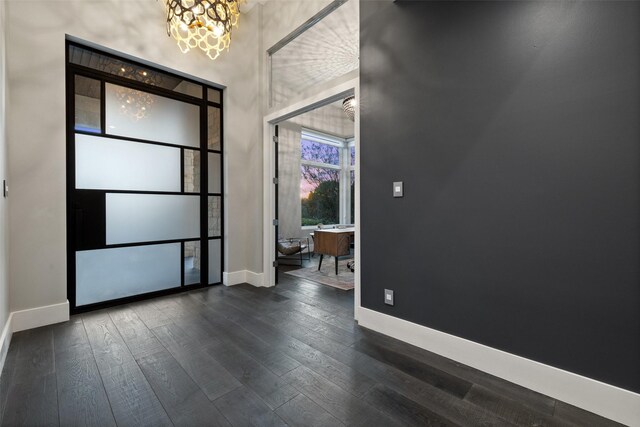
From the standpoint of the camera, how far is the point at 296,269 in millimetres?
5156

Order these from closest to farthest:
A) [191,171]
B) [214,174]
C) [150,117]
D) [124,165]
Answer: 1. [124,165]
2. [150,117]
3. [191,171]
4. [214,174]

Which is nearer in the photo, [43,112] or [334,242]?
[43,112]

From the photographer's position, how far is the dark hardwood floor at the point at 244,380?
1.49 meters

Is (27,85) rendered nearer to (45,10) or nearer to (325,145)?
(45,10)

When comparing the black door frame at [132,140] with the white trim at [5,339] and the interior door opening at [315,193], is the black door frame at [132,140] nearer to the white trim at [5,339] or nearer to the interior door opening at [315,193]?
the white trim at [5,339]

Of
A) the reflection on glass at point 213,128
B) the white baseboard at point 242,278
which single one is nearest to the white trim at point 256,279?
the white baseboard at point 242,278

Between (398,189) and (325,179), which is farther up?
(325,179)

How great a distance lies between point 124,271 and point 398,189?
3157mm

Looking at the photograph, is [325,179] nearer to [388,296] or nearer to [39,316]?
[388,296]

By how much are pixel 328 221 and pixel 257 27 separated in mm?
4835

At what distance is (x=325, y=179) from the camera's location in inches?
299

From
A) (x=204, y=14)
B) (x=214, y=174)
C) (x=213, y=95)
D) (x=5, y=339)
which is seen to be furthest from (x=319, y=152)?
(x=5, y=339)

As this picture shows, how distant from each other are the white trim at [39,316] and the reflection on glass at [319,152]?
522 centimetres

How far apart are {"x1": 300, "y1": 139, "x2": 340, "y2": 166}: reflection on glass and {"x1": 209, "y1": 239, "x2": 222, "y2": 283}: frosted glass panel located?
361 cm
